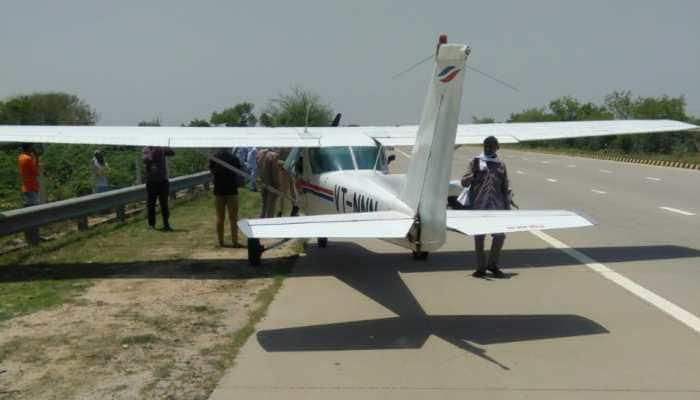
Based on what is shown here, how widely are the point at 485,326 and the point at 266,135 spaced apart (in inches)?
224

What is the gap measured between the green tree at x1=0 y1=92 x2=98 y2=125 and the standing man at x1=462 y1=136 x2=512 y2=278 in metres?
75.5

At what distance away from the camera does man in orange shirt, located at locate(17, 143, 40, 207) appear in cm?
1376

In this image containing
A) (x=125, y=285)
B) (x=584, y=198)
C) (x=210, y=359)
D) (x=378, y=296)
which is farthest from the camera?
(x=584, y=198)

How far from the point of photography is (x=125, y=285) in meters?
9.25

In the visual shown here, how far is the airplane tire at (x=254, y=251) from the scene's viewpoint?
10.3 meters

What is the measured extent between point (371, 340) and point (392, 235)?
98 cm

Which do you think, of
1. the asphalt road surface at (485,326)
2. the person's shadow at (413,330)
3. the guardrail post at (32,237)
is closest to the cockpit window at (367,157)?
the asphalt road surface at (485,326)

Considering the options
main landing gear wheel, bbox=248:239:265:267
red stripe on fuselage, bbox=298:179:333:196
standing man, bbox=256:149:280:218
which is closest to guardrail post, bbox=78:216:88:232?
standing man, bbox=256:149:280:218

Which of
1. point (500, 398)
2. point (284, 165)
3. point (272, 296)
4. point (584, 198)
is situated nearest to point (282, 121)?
point (584, 198)

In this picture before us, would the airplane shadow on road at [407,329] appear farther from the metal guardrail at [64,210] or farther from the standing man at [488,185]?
the metal guardrail at [64,210]

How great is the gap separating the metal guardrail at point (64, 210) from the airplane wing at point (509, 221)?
265 inches

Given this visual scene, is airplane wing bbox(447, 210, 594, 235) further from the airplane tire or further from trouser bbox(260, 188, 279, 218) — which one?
trouser bbox(260, 188, 279, 218)

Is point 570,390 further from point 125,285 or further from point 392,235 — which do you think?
point 125,285

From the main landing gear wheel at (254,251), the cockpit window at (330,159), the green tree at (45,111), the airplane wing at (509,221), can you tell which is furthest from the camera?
the green tree at (45,111)
